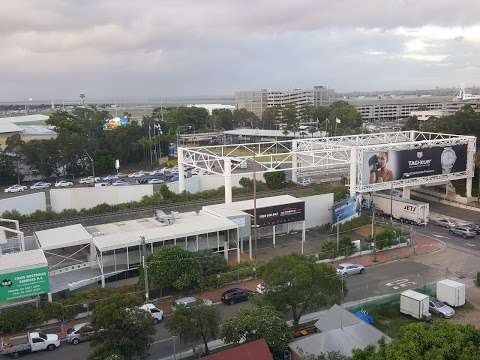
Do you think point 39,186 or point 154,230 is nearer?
point 154,230

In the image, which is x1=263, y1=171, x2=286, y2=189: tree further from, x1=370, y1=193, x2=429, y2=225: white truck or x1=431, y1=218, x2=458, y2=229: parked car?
x1=431, y1=218, x2=458, y2=229: parked car

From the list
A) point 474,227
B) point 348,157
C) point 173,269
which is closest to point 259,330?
point 173,269

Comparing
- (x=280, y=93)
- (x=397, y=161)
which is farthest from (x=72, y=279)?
(x=280, y=93)

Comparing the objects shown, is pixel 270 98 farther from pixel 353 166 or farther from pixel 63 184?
pixel 353 166

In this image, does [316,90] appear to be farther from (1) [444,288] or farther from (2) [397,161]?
(1) [444,288]

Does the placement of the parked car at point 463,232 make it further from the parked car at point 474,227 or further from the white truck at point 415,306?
the white truck at point 415,306
